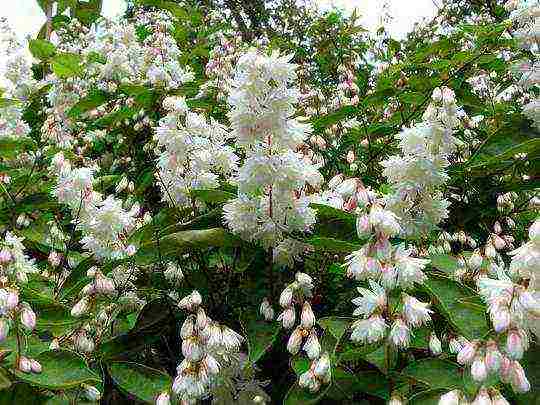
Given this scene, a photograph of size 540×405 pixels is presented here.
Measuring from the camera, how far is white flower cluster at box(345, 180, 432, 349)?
1653mm

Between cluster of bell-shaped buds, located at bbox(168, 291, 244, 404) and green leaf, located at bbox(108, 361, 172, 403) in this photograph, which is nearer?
cluster of bell-shaped buds, located at bbox(168, 291, 244, 404)

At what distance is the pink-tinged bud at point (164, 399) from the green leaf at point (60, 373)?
17 cm

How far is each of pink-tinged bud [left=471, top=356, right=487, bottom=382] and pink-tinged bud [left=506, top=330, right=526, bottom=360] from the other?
0.19ft

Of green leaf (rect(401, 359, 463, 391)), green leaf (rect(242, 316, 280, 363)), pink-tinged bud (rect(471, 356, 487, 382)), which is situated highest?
pink-tinged bud (rect(471, 356, 487, 382))

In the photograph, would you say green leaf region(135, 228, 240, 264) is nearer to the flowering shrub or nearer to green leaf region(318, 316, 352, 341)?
the flowering shrub

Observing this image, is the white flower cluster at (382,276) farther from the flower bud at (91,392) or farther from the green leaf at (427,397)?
the flower bud at (91,392)

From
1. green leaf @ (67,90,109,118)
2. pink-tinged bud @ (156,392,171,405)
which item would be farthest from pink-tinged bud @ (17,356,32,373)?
green leaf @ (67,90,109,118)

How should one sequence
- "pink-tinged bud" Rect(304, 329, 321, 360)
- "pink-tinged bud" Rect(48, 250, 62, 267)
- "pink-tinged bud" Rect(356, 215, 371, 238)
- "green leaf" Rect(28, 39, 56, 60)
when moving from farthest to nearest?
1. "green leaf" Rect(28, 39, 56, 60)
2. "pink-tinged bud" Rect(48, 250, 62, 267)
3. "pink-tinged bud" Rect(304, 329, 321, 360)
4. "pink-tinged bud" Rect(356, 215, 371, 238)

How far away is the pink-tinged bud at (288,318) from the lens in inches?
75.5

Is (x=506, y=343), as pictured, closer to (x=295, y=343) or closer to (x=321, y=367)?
(x=321, y=367)

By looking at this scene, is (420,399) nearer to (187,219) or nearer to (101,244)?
(187,219)

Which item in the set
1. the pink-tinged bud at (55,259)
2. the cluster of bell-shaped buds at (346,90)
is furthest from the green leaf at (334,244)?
the cluster of bell-shaped buds at (346,90)

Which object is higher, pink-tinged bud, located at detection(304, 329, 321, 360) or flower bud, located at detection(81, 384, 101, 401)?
pink-tinged bud, located at detection(304, 329, 321, 360)

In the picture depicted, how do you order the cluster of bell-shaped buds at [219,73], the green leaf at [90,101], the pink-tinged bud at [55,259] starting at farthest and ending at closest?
the cluster of bell-shaped buds at [219,73], the green leaf at [90,101], the pink-tinged bud at [55,259]
